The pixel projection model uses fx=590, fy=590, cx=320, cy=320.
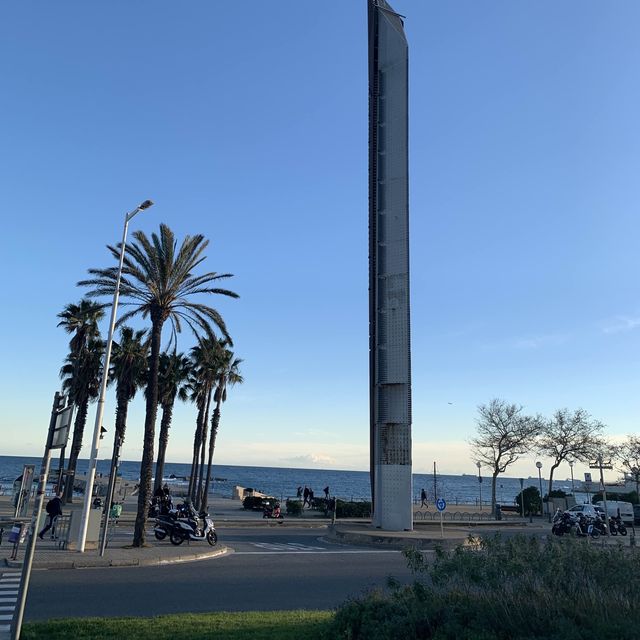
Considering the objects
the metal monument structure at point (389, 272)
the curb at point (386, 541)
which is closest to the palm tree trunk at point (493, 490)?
the metal monument structure at point (389, 272)

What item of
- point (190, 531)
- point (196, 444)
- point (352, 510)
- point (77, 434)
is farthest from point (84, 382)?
point (190, 531)

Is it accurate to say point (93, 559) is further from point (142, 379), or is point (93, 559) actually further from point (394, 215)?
point (142, 379)

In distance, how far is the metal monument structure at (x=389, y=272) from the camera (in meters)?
29.4

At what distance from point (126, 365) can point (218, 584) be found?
102ft

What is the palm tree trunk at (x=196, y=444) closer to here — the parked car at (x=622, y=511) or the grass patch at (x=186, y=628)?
the parked car at (x=622, y=511)

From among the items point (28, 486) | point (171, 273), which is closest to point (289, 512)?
point (28, 486)

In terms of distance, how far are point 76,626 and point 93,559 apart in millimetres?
9410

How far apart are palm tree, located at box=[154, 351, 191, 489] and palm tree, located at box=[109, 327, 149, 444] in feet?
5.38

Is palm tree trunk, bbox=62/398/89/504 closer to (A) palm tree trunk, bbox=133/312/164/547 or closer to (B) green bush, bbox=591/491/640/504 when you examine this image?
(A) palm tree trunk, bbox=133/312/164/547

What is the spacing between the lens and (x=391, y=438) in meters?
29.8

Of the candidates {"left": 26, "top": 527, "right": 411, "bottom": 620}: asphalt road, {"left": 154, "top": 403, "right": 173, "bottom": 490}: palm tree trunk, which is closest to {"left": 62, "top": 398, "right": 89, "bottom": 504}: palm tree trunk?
{"left": 154, "top": 403, "right": 173, "bottom": 490}: palm tree trunk

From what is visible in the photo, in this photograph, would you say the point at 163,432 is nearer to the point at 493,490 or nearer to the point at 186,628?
the point at 493,490

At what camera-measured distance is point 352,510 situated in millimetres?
42219

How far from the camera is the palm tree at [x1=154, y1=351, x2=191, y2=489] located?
44.6 meters
